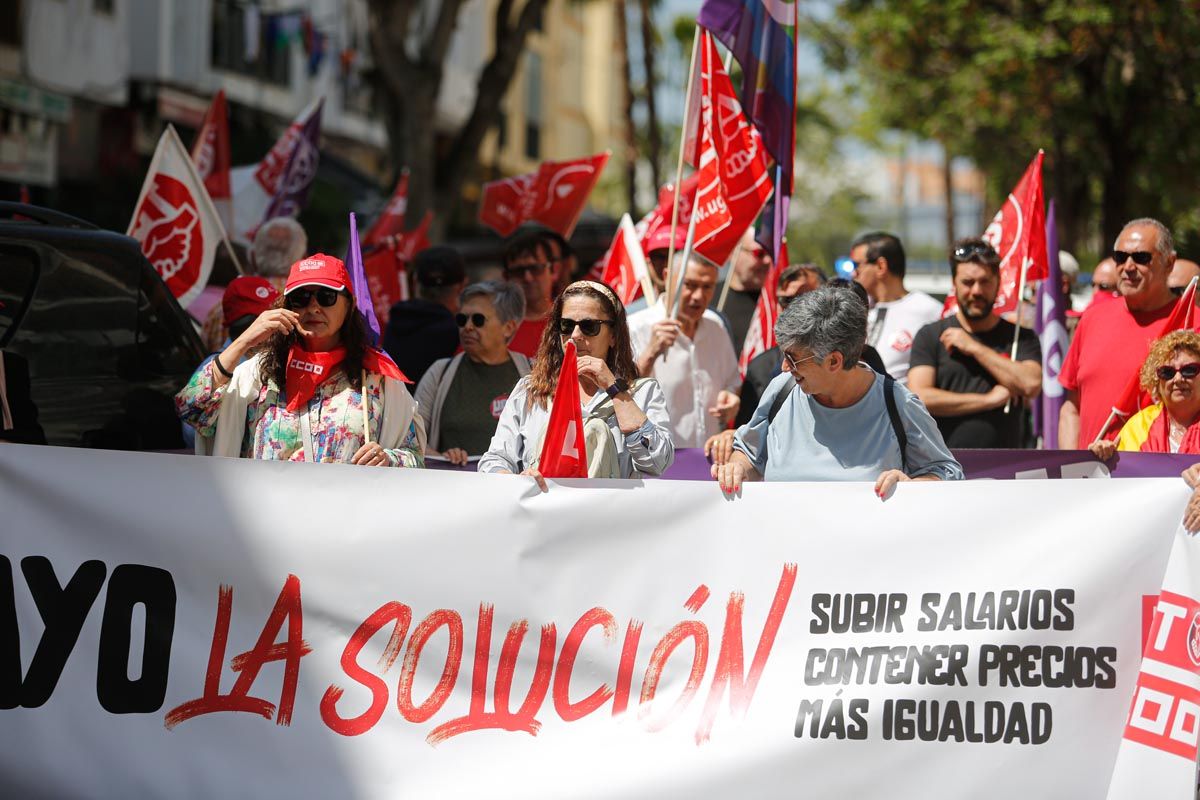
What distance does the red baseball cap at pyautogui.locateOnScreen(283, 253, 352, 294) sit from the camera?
16.0ft

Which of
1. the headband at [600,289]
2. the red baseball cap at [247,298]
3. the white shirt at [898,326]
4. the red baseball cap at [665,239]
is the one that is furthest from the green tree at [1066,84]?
the headband at [600,289]

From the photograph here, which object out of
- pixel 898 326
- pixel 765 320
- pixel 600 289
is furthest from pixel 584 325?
pixel 898 326

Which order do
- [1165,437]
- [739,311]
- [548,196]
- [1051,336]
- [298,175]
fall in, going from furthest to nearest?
[298,175]
[548,196]
[739,311]
[1051,336]
[1165,437]

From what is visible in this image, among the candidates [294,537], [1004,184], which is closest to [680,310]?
[294,537]

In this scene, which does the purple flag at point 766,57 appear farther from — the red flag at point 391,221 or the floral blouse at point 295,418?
the red flag at point 391,221

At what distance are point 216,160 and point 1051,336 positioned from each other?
5278 millimetres

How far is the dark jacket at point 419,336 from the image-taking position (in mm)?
6934

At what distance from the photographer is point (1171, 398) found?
5570 millimetres

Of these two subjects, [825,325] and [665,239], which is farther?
[665,239]

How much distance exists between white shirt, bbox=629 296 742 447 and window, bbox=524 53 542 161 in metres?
39.7

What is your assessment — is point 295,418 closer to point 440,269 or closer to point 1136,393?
point 440,269

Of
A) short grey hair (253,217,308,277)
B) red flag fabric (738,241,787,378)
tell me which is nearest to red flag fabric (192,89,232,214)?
short grey hair (253,217,308,277)

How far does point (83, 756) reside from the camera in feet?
15.1

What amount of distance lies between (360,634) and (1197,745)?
2.34 meters
